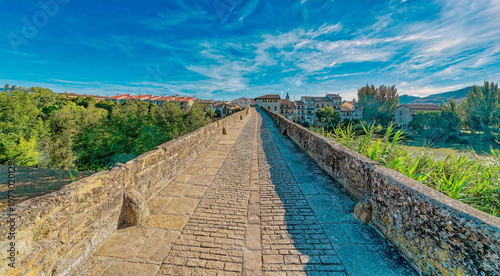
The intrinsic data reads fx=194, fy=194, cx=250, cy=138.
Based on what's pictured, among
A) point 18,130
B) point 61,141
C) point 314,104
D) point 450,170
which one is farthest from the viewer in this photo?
point 314,104

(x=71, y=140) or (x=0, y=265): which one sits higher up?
(x=0, y=265)

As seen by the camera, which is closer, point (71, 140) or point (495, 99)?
point (71, 140)

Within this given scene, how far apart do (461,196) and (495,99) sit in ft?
148

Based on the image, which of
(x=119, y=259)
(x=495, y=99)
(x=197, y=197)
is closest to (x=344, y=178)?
(x=197, y=197)

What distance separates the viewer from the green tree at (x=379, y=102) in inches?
1752

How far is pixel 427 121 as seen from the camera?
39219 millimetres

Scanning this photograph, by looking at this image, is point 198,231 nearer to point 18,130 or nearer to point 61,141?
point 18,130

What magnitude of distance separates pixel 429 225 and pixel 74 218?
12.0ft

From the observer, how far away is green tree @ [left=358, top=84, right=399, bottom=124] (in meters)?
44.5

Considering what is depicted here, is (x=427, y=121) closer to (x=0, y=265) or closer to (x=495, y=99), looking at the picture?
(x=495, y=99)

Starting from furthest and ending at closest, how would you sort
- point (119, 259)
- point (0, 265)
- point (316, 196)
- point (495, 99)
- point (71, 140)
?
point (495, 99), point (71, 140), point (316, 196), point (119, 259), point (0, 265)

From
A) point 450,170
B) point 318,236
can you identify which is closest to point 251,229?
point 318,236

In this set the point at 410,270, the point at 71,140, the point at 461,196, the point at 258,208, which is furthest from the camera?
the point at 71,140

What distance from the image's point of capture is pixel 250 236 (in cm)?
268
